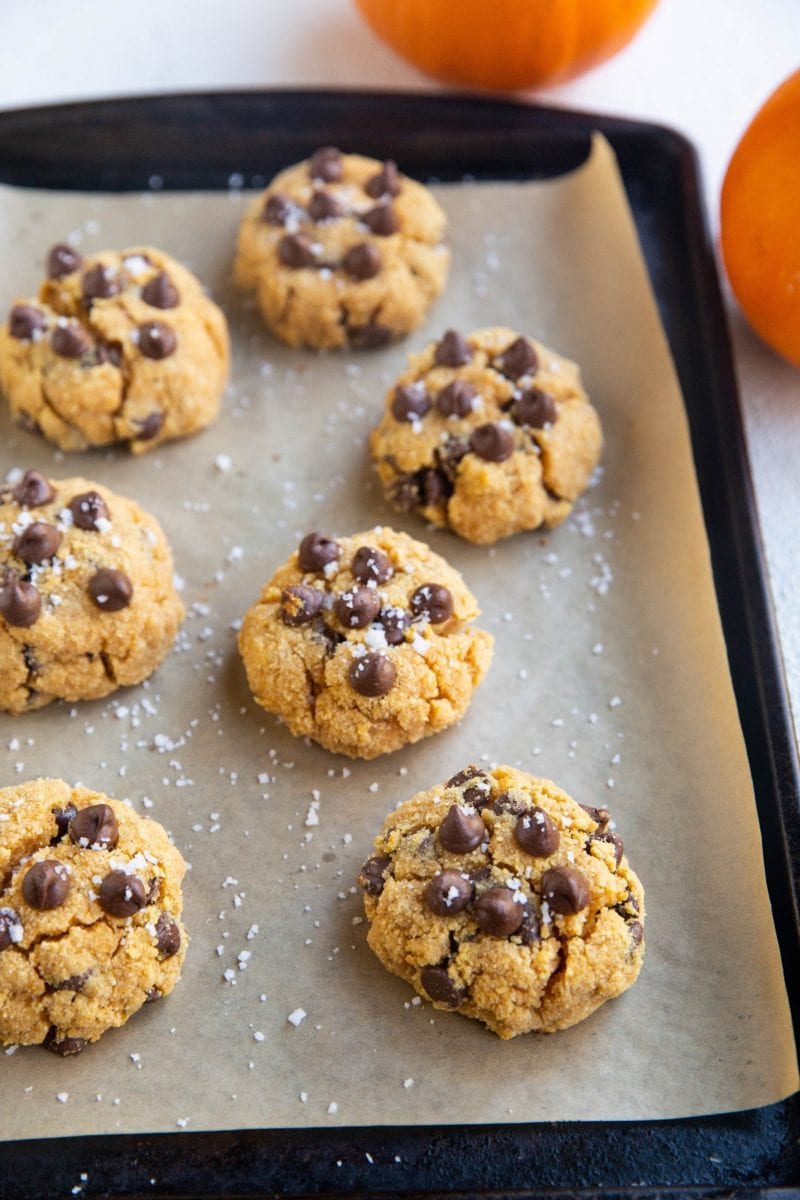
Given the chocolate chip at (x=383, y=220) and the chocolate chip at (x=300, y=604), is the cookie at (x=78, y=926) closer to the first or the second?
the chocolate chip at (x=300, y=604)

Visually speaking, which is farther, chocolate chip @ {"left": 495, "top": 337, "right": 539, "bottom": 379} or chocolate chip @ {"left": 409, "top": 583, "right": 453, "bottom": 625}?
chocolate chip @ {"left": 495, "top": 337, "right": 539, "bottom": 379}

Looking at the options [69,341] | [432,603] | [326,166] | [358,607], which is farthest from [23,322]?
[432,603]

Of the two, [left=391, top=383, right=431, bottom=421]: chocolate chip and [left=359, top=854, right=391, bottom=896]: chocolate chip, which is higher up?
[left=391, top=383, right=431, bottom=421]: chocolate chip

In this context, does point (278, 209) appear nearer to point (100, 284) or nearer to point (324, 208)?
point (324, 208)

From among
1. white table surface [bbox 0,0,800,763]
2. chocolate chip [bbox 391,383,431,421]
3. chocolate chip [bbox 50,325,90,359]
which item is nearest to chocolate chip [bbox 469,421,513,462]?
chocolate chip [bbox 391,383,431,421]

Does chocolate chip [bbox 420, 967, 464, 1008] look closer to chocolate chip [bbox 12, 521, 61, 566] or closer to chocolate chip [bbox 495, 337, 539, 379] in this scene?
chocolate chip [bbox 12, 521, 61, 566]

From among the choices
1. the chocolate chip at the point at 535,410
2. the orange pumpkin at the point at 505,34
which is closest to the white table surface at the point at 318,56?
the orange pumpkin at the point at 505,34

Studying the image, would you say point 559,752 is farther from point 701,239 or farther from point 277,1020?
point 701,239
